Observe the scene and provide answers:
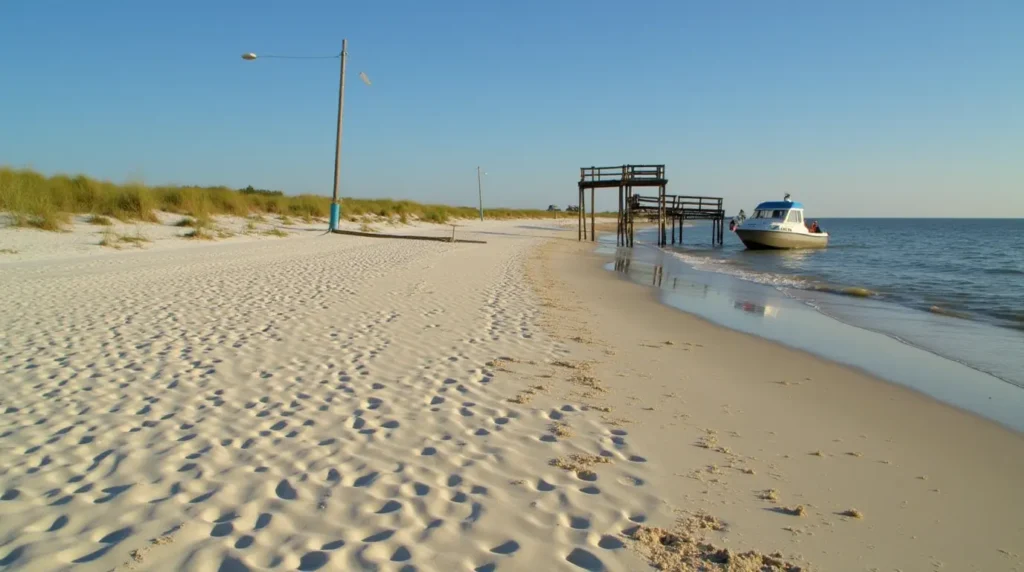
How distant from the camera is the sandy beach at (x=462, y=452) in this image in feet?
9.37

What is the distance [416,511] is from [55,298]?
8.10 m

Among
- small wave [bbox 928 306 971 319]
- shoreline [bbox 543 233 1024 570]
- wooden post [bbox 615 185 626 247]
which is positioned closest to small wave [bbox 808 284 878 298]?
small wave [bbox 928 306 971 319]

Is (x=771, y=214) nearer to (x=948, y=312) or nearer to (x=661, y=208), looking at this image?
(x=661, y=208)

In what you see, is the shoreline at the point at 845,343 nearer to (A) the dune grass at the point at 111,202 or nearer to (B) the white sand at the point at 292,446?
(B) the white sand at the point at 292,446

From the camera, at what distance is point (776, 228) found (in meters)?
31.0

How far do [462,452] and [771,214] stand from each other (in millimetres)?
31593

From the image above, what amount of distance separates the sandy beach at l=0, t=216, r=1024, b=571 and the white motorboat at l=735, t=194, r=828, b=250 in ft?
83.7

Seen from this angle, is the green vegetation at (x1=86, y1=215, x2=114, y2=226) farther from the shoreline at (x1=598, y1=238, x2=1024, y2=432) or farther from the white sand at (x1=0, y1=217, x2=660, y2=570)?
the shoreline at (x1=598, y1=238, x2=1024, y2=432)

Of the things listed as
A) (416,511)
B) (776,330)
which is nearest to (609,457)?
(416,511)

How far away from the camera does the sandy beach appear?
2857 mm

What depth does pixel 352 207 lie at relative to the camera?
120 ft

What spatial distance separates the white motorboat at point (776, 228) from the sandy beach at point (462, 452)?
25513 mm

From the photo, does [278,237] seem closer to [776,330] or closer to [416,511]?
[776,330]

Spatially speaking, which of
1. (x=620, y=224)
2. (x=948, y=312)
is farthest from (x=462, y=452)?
(x=620, y=224)
